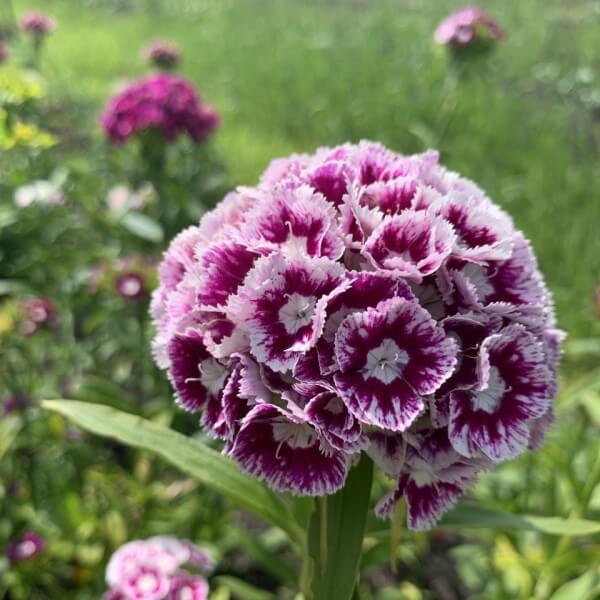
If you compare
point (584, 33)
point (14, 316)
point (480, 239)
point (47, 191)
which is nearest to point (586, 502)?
point (480, 239)

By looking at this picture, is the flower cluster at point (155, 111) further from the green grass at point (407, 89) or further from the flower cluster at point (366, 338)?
the flower cluster at point (366, 338)

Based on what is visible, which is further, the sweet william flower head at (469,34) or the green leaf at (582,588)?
the sweet william flower head at (469,34)

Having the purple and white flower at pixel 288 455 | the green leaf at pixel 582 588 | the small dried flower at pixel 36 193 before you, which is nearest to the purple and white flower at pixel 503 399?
the purple and white flower at pixel 288 455

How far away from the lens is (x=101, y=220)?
1873 millimetres

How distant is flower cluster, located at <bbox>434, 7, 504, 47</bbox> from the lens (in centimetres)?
209

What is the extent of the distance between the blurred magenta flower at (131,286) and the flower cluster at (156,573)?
0.68 m

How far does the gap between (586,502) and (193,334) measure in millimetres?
858

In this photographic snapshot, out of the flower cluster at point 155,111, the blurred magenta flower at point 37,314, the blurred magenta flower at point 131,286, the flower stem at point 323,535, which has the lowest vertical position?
the flower stem at point 323,535

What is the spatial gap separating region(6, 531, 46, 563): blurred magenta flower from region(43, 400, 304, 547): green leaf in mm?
661

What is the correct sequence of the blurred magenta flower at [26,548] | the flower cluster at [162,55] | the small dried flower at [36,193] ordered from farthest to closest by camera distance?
the flower cluster at [162,55] → the small dried flower at [36,193] → the blurred magenta flower at [26,548]

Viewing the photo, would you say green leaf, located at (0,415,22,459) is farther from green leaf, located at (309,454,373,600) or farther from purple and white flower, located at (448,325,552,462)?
purple and white flower, located at (448,325,552,462)

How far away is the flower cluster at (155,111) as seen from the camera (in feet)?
7.79

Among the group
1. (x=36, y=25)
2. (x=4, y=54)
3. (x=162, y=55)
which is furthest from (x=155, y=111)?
(x=4, y=54)

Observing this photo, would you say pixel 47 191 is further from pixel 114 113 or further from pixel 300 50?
pixel 300 50
